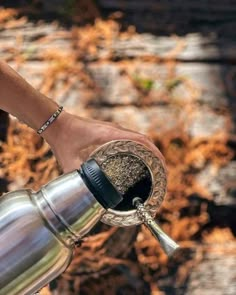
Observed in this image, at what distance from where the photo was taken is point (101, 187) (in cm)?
56

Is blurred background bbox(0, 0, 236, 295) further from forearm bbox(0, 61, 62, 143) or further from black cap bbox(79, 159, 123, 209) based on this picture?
black cap bbox(79, 159, 123, 209)

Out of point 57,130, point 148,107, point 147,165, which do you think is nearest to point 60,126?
point 57,130

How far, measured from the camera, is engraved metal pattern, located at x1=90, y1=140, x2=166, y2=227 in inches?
24.0

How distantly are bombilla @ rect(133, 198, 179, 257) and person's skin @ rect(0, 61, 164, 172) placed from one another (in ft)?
0.40

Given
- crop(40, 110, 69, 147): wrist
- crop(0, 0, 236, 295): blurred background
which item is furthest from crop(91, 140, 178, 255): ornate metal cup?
crop(0, 0, 236, 295): blurred background

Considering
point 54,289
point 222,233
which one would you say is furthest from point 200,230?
point 54,289

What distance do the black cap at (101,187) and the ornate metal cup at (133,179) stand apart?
14 mm

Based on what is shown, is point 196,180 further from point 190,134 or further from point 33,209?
point 33,209

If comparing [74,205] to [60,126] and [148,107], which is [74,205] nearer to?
[60,126]

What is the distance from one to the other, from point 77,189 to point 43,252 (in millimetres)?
62

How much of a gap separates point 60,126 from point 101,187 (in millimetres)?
343

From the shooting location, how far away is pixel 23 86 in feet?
3.11

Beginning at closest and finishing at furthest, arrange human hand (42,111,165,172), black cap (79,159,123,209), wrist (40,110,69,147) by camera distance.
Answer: black cap (79,159,123,209) < human hand (42,111,165,172) < wrist (40,110,69,147)

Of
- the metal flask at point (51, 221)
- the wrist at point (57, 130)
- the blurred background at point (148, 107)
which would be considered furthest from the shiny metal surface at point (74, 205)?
the blurred background at point (148, 107)
